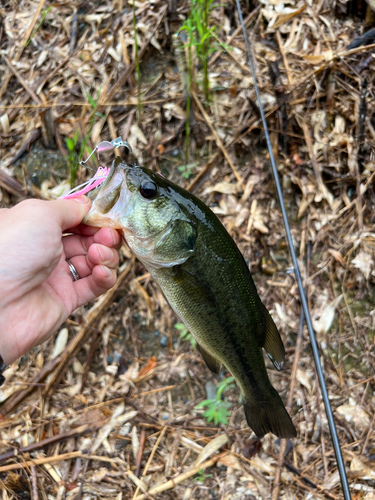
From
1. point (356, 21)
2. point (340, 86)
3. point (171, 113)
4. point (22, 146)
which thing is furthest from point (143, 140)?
point (356, 21)

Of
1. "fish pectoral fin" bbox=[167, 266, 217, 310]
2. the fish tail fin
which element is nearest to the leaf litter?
the fish tail fin

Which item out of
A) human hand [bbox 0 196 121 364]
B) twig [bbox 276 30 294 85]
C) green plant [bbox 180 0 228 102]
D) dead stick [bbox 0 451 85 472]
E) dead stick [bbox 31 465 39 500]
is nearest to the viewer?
human hand [bbox 0 196 121 364]

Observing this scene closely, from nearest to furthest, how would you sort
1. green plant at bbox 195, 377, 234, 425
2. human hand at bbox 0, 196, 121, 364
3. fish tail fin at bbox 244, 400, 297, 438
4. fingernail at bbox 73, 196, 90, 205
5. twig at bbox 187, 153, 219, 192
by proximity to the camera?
human hand at bbox 0, 196, 121, 364 < fingernail at bbox 73, 196, 90, 205 < fish tail fin at bbox 244, 400, 297, 438 < green plant at bbox 195, 377, 234, 425 < twig at bbox 187, 153, 219, 192

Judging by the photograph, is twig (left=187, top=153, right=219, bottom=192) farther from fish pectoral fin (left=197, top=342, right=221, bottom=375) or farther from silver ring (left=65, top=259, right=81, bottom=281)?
fish pectoral fin (left=197, top=342, right=221, bottom=375)

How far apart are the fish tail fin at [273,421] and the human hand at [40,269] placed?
1.19m

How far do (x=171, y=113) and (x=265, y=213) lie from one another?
57.8 inches

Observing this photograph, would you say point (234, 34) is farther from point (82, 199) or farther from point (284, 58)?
point (82, 199)

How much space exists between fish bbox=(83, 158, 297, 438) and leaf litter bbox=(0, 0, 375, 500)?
4.27ft

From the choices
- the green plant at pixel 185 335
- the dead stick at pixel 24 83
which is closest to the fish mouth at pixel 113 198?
the green plant at pixel 185 335

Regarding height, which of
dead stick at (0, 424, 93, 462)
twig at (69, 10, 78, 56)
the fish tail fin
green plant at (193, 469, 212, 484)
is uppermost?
twig at (69, 10, 78, 56)

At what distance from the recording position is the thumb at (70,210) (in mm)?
1966

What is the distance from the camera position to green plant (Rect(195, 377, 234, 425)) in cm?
305

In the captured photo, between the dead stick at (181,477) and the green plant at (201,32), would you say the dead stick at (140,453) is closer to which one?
the dead stick at (181,477)

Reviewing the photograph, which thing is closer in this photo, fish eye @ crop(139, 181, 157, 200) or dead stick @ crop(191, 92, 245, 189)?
fish eye @ crop(139, 181, 157, 200)
